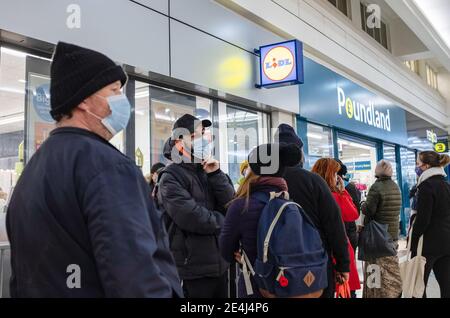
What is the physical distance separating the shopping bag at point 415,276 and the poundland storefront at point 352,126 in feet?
10.9

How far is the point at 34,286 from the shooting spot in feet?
3.66

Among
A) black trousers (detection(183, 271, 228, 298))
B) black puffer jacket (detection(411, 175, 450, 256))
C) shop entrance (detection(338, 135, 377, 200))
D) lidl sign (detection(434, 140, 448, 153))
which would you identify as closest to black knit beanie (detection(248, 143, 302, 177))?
black trousers (detection(183, 271, 228, 298))

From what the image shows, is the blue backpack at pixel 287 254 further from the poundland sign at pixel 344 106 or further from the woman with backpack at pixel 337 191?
the poundland sign at pixel 344 106

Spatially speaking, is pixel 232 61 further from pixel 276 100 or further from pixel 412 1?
pixel 412 1

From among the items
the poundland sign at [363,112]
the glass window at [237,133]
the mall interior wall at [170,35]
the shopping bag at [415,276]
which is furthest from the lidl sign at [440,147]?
the shopping bag at [415,276]

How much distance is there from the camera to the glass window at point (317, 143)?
7.15 meters

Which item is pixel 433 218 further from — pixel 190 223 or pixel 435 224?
pixel 190 223

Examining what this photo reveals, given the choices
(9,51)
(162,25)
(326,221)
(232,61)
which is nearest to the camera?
(326,221)

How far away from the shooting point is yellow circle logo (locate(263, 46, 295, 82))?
5594mm

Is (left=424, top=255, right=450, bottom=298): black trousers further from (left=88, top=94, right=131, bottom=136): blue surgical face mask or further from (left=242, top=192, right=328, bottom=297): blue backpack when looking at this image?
(left=88, top=94, right=131, bottom=136): blue surgical face mask

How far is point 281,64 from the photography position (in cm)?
565

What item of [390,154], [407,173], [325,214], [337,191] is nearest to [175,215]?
[325,214]
